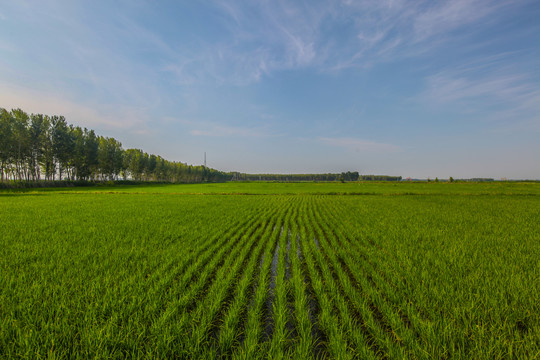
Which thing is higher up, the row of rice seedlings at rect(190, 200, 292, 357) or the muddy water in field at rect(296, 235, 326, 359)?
the row of rice seedlings at rect(190, 200, 292, 357)

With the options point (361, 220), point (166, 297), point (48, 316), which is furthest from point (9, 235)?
point (361, 220)

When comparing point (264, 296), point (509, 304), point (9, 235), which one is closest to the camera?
point (509, 304)

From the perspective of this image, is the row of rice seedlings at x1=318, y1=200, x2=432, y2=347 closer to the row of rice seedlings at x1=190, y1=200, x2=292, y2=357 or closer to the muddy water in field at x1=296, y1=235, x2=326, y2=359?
the muddy water in field at x1=296, y1=235, x2=326, y2=359

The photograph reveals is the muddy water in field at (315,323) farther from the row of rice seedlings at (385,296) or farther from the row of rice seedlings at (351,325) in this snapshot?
the row of rice seedlings at (385,296)

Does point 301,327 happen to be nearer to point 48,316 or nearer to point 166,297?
point 166,297

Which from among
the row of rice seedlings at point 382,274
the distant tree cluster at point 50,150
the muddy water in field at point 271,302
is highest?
the distant tree cluster at point 50,150

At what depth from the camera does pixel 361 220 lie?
13.1 m

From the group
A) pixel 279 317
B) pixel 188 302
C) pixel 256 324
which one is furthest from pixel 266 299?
pixel 188 302

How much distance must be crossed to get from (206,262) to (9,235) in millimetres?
9182

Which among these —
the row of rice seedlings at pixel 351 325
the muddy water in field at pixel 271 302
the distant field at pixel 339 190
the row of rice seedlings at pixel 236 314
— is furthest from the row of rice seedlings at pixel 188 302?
the distant field at pixel 339 190

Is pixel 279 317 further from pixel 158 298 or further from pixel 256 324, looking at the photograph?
pixel 158 298

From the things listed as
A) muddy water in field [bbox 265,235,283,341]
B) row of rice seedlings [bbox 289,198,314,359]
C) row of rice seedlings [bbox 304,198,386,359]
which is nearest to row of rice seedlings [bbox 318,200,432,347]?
row of rice seedlings [bbox 304,198,386,359]

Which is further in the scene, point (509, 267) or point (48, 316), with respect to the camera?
point (509, 267)

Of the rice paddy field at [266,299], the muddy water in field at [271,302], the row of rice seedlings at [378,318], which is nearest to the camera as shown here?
the rice paddy field at [266,299]
